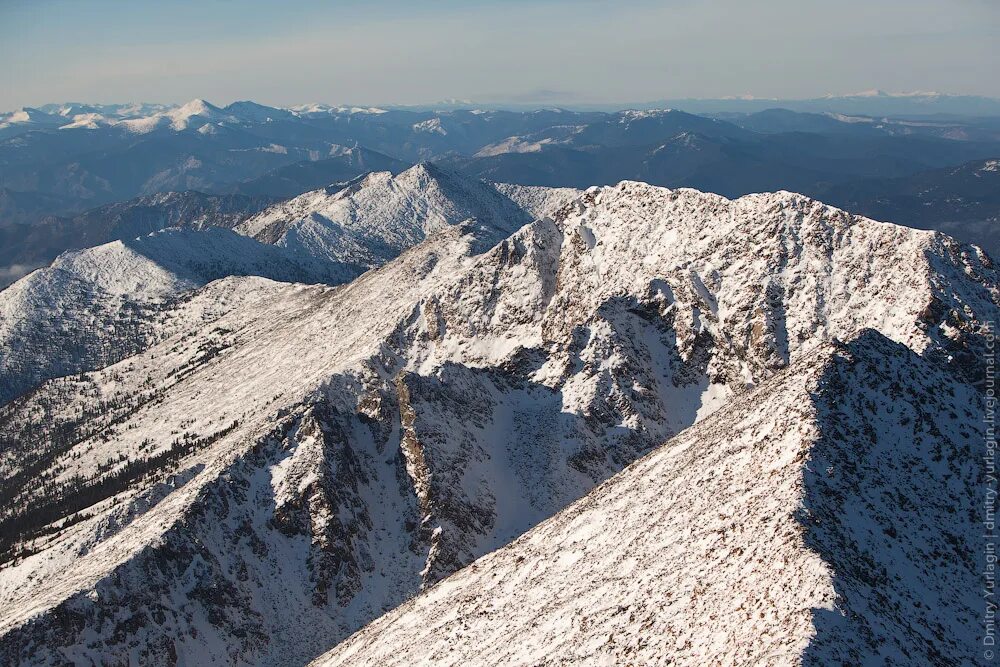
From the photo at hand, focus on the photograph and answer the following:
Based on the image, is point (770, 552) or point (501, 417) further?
point (501, 417)

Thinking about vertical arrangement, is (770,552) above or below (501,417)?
above

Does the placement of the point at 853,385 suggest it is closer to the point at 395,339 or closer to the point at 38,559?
the point at 395,339

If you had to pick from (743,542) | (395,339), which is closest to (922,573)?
(743,542)

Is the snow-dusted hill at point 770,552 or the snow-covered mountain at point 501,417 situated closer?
the snow-dusted hill at point 770,552

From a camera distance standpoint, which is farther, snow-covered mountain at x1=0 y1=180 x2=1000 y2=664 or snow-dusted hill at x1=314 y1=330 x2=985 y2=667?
snow-covered mountain at x1=0 y1=180 x2=1000 y2=664
